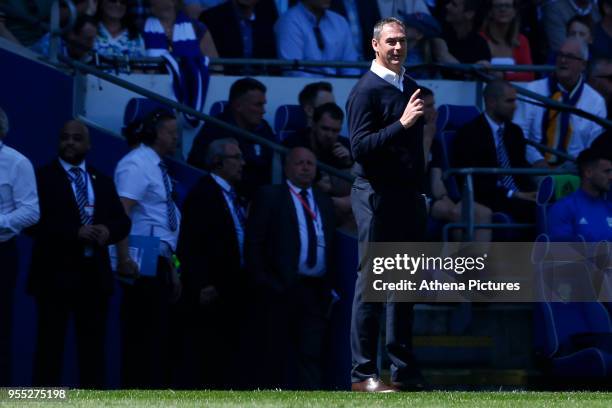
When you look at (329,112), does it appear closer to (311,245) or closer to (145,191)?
(311,245)

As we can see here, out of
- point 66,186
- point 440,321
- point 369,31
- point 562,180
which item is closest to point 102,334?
point 66,186

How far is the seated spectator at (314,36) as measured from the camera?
46.1 feet

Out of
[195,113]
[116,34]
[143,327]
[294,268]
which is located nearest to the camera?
[143,327]

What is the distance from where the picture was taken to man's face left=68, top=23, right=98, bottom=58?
12586 mm

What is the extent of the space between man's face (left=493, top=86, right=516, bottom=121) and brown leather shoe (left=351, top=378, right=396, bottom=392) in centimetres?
477

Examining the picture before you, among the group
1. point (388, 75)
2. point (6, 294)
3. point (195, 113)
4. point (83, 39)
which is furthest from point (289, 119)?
point (388, 75)

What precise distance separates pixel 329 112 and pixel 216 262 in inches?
62.5

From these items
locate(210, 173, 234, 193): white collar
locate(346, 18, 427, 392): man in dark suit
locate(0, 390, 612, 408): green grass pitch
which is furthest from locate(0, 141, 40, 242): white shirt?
locate(346, 18, 427, 392): man in dark suit

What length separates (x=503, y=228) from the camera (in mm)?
12414

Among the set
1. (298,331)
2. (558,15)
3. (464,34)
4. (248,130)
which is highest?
(558,15)

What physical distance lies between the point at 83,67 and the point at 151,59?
0.94 metres

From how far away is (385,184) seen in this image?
8578 mm

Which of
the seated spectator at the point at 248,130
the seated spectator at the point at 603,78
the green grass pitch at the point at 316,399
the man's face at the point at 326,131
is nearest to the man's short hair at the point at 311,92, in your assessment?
the seated spectator at the point at 248,130

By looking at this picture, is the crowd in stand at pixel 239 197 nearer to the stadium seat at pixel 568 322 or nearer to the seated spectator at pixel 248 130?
the seated spectator at pixel 248 130
